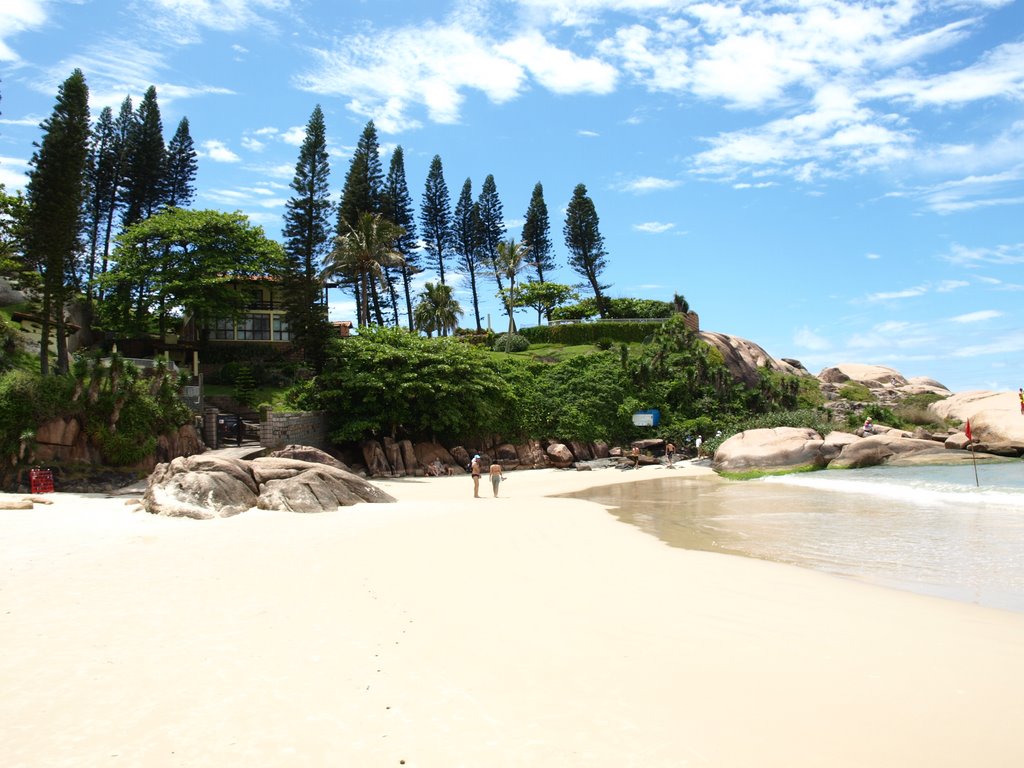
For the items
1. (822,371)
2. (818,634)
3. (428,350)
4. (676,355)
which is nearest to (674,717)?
(818,634)

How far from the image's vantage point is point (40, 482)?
15.0 metres

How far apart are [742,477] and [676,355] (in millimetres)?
14127

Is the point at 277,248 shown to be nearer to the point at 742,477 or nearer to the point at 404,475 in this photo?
the point at 404,475

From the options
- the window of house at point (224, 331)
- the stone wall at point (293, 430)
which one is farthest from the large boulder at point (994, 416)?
Result: the window of house at point (224, 331)

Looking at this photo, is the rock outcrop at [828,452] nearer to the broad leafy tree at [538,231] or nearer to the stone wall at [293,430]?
the stone wall at [293,430]

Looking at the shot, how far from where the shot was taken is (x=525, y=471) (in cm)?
2719

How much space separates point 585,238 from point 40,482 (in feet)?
140

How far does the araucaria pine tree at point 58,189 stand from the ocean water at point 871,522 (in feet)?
55.1

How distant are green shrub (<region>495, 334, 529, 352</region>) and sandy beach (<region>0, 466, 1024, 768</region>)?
35.9 metres

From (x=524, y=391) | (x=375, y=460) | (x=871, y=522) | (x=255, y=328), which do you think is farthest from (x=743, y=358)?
(x=871, y=522)

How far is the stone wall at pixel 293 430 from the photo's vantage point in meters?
21.9

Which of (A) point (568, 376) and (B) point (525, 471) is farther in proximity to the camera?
(A) point (568, 376)

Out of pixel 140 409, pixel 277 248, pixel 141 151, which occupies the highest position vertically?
pixel 141 151

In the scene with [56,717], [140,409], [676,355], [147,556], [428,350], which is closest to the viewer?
[56,717]
